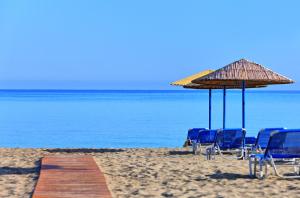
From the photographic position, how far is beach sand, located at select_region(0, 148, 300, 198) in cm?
714

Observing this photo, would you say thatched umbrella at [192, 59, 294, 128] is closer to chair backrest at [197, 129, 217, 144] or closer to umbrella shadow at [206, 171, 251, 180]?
chair backrest at [197, 129, 217, 144]

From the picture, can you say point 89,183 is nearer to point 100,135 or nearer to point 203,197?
point 203,197

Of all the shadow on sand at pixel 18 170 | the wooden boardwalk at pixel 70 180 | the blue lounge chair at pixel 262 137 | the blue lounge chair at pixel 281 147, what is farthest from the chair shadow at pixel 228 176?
the shadow on sand at pixel 18 170

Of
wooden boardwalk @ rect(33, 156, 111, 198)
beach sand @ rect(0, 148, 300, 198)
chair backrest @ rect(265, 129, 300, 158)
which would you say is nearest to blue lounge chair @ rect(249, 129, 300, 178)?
chair backrest @ rect(265, 129, 300, 158)

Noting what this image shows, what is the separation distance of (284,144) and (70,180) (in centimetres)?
265

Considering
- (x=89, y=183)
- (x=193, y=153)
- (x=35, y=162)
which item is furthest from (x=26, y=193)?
(x=193, y=153)

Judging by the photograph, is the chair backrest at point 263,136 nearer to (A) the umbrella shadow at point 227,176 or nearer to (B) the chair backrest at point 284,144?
(A) the umbrella shadow at point 227,176

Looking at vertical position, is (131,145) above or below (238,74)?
below

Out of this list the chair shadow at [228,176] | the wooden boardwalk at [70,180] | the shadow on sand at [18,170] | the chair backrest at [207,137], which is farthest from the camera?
the chair backrest at [207,137]

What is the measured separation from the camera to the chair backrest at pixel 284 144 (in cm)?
805

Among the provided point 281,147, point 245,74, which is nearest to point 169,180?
point 281,147

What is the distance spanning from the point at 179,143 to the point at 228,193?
20.5m

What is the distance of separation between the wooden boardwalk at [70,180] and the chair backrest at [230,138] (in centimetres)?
231

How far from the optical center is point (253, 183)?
7.83 meters
